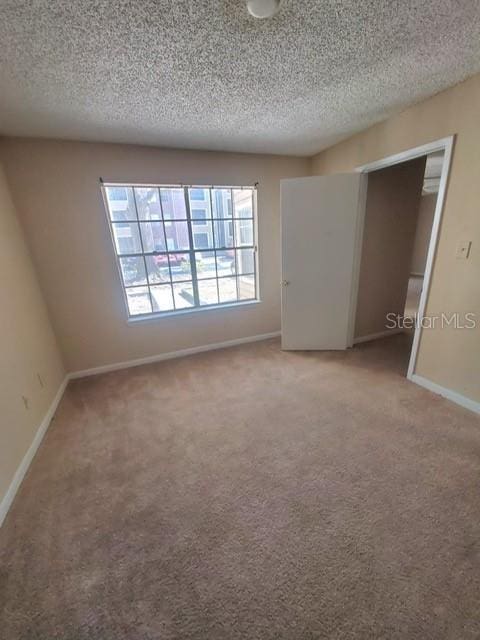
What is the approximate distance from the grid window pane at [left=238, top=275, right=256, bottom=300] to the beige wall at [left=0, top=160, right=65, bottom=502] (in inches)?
86.0

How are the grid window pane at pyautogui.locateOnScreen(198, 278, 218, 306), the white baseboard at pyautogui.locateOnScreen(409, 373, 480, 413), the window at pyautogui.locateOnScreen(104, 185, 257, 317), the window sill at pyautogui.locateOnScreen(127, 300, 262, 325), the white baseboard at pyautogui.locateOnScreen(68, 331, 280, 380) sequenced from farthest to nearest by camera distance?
1. the grid window pane at pyautogui.locateOnScreen(198, 278, 218, 306)
2. the window sill at pyautogui.locateOnScreen(127, 300, 262, 325)
3. the white baseboard at pyautogui.locateOnScreen(68, 331, 280, 380)
4. the window at pyautogui.locateOnScreen(104, 185, 257, 317)
5. the white baseboard at pyautogui.locateOnScreen(409, 373, 480, 413)

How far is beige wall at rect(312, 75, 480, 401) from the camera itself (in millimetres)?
1805

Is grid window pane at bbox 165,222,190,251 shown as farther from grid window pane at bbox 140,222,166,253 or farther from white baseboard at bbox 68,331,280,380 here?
white baseboard at bbox 68,331,280,380

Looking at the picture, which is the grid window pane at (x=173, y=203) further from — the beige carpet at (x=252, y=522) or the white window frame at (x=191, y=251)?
the beige carpet at (x=252, y=522)

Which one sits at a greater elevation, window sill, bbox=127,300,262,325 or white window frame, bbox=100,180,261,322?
white window frame, bbox=100,180,261,322

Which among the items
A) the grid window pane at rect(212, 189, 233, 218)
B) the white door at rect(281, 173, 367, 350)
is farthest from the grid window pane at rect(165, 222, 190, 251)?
the white door at rect(281, 173, 367, 350)

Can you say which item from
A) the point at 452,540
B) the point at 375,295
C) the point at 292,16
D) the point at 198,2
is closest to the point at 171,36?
the point at 198,2

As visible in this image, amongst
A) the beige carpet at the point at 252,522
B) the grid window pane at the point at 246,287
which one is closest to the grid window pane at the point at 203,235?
the grid window pane at the point at 246,287

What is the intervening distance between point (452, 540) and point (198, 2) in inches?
103

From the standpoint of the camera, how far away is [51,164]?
2.34 meters

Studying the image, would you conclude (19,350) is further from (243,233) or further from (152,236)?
(243,233)

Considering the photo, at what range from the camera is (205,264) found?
126 inches

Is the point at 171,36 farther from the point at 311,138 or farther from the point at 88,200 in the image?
the point at 311,138

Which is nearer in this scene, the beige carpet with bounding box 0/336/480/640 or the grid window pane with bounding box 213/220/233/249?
the beige carpet with bounding box 0/336/480/640
